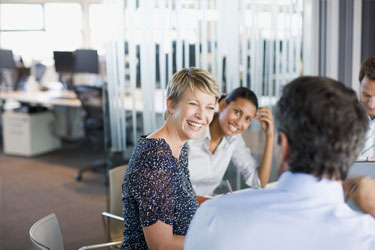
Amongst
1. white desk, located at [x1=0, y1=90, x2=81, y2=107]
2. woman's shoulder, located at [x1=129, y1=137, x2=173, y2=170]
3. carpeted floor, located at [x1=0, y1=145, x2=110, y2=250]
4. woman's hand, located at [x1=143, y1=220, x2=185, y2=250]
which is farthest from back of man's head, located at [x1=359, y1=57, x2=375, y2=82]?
white desk, located at [x1=0, y1=90, x2=81, y2=107]

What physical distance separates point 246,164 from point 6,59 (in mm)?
5414

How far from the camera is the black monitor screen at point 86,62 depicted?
20.0 feet

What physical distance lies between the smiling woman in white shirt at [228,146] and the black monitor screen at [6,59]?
5168 mm

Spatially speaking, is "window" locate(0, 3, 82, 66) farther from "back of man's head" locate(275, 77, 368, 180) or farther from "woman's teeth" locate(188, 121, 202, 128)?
"back of man's head" locate(275, 77, 368, 180)

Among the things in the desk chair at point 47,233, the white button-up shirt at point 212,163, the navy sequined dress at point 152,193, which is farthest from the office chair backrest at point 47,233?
the white button-up shirt at point 212,163

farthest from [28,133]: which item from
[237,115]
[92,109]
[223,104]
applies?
[237,115]

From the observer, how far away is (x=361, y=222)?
1092mm

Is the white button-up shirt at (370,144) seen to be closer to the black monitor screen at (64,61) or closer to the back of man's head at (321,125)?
the back of man's head at (321,125)

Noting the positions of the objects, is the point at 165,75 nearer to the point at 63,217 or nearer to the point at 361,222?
the point at 63,217

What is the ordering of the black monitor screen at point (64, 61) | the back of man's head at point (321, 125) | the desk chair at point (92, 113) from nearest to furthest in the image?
the back of man's head at point (321, 125) < the desk chair at point (92, 113) < the black monitor screen at point (64, 61)

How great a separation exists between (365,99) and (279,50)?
1.41 m

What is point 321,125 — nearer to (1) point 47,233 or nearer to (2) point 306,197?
(2) point 306,197

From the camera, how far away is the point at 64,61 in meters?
6.41

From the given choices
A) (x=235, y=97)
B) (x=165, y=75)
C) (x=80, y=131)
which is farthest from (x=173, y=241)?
(x=80, y=131)
